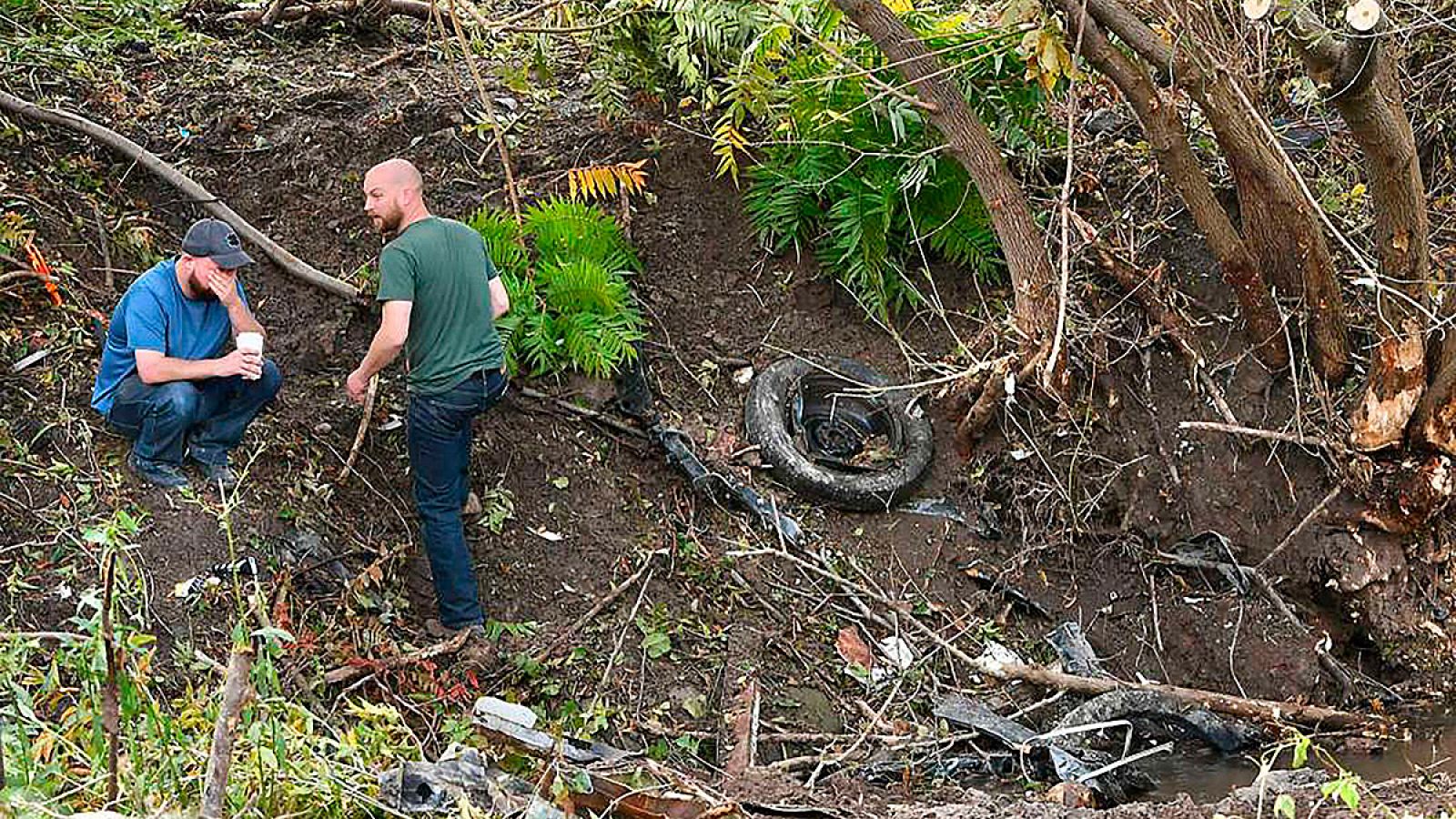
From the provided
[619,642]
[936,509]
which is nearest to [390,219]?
[619,642]

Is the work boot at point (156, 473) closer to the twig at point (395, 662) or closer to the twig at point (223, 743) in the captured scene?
the twig at point (395, 662)

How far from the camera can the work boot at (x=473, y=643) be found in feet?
20.1

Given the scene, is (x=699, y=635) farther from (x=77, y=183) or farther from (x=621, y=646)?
(x=77, y=183)

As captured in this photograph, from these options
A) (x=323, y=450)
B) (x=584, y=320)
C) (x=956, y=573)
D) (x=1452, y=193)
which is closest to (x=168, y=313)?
(x=323, y=450)

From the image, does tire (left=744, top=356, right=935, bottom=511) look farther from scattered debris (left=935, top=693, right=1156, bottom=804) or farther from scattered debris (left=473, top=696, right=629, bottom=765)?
scattered debris (left=473, top=696, right=629, bottom=765)

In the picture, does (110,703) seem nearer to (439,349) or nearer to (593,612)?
(439,349)

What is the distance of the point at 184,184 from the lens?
7.59 meters

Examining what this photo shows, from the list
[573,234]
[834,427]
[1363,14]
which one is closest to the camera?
[1363,14]

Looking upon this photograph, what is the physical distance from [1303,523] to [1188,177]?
6.08ft

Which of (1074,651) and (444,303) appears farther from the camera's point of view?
(1074,651)

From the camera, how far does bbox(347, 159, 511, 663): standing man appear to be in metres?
5.80

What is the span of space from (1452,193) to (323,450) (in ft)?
21.0

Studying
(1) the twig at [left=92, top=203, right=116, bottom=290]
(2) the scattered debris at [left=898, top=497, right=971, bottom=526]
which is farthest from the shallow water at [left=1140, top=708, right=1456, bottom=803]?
(1) the twig at [left=92, top=203, right=116, bottom=290]

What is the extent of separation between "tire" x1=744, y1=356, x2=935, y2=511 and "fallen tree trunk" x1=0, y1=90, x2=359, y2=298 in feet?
7.58
